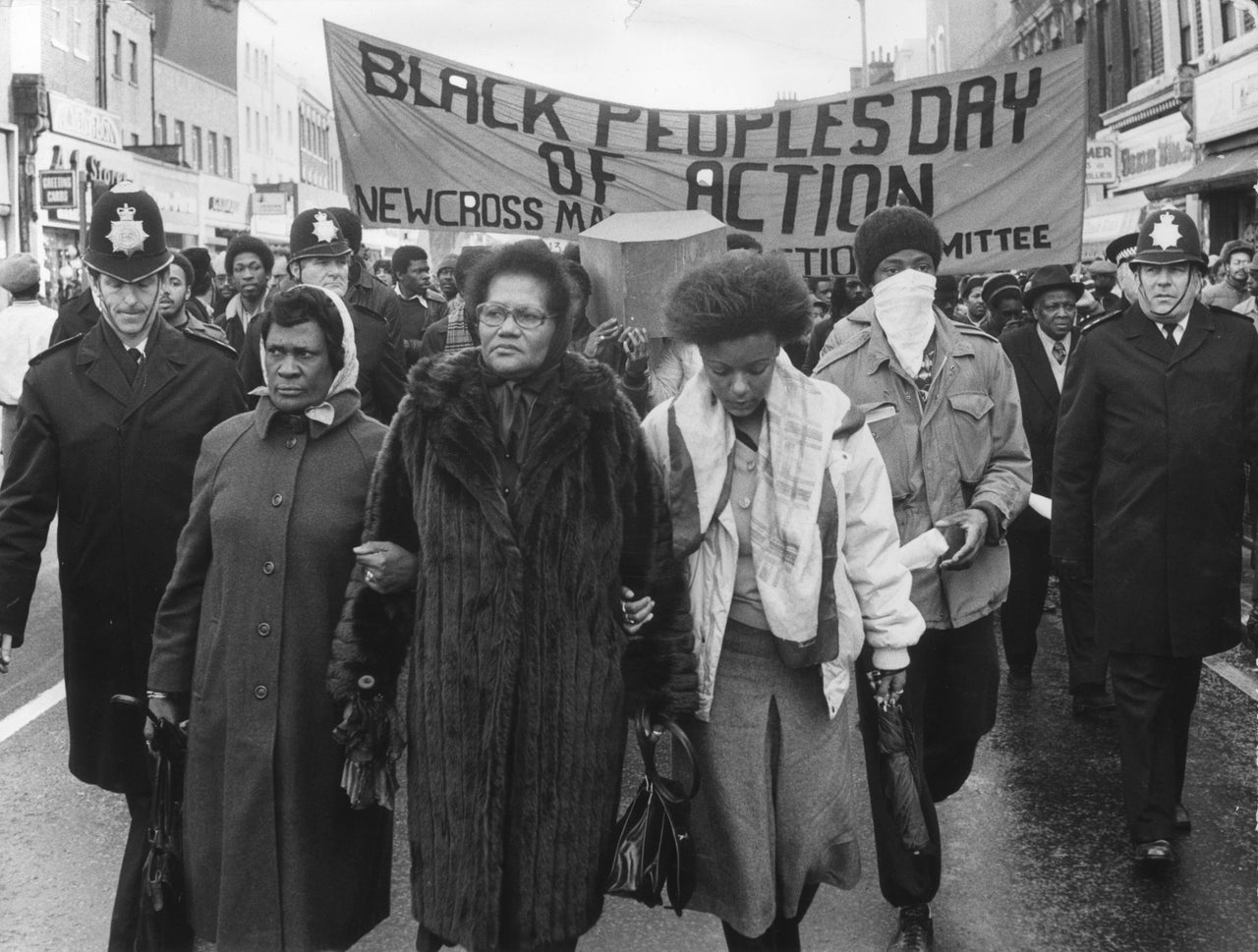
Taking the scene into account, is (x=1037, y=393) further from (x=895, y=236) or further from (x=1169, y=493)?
(x=895, y=236)

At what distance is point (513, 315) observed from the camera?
3514 mm

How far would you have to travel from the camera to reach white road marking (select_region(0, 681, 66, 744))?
269 inches

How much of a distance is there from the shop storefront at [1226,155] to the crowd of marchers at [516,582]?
716 inches

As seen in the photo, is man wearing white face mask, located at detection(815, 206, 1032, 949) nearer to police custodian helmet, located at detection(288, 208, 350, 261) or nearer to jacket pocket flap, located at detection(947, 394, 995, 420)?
jacket pocket flap, located at detection(947, 394, 995, 420)

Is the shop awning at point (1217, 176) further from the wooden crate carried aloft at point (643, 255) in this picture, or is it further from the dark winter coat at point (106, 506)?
the dark winter coat at point (106, 506)

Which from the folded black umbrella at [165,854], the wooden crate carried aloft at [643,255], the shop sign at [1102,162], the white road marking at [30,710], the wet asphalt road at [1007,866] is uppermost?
the shop sign at [1102,162]

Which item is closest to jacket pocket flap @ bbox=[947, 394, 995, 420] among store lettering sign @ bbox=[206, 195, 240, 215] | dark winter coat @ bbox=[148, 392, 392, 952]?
dark winter coat @ bbox=[148, 392, 392, 952]

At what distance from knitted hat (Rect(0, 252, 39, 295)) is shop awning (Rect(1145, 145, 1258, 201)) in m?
16.6

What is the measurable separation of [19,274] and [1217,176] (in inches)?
703

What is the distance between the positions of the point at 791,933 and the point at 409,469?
1.45 m

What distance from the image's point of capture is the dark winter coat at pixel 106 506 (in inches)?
176

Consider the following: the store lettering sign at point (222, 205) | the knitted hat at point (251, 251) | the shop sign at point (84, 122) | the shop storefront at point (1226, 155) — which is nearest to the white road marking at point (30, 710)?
the knitted hat at point (251, 251)

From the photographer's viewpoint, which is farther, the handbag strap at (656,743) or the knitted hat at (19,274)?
the knitted hat at (19,274)

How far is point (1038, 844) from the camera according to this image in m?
5.32
